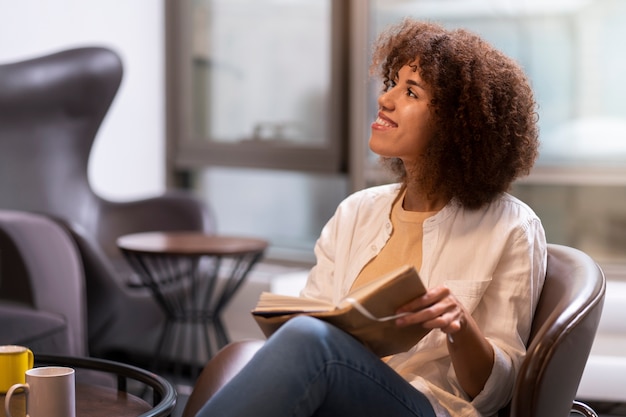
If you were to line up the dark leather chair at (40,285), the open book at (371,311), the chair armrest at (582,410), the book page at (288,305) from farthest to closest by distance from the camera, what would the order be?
the dark leather chair at (40,285)
the chair armrest at (582,410)
the book page at (288,305)
the open book at (371,311)

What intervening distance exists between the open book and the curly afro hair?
0.37 m

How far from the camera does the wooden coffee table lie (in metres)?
1.64

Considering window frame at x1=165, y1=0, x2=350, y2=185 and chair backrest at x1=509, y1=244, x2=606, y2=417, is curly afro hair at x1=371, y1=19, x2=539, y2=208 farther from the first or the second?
window frame at x1=165, y1=0, x2=350, y2=185

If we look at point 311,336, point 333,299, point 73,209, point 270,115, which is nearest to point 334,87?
point 270,115

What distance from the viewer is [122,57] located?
165 inches

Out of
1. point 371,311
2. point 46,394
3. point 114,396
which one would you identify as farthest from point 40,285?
point 371,311

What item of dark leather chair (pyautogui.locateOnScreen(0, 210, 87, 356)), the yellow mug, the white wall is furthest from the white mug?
the white wall

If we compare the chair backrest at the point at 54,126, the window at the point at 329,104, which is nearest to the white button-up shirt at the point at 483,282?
the window at the point at 329,104

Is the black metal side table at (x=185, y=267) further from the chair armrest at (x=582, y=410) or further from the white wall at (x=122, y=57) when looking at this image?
the chair armrest at (x=582, y=410)

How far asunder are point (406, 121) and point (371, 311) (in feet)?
1.58

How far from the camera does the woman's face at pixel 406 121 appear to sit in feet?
5.99

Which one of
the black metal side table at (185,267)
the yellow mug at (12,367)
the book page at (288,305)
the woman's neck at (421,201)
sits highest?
the woman's neck at (421,201)

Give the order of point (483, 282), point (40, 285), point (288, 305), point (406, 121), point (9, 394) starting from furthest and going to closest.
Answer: point (40, 285) < point (406, 121) < point (483, 282) < point (288, 305) < point (9, 394)

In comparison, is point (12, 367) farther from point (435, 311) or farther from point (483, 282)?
point (483, 282)
